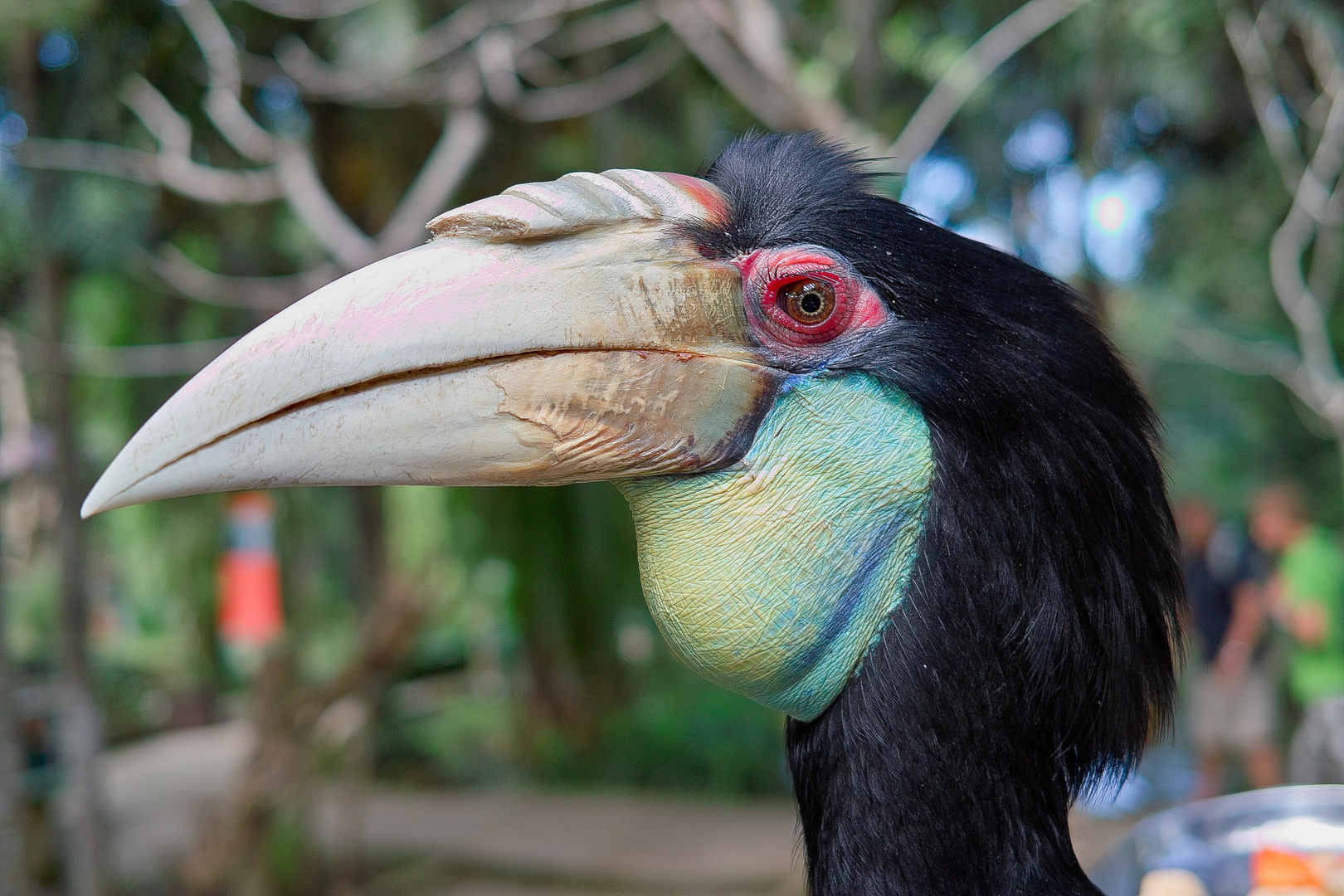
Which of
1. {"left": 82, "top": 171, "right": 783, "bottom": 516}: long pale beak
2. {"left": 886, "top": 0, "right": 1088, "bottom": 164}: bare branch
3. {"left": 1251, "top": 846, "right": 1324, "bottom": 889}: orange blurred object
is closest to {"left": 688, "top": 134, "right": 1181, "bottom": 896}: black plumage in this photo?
{"left": 82, "top": 171, "right": 783, "bottom": 516}: long pale beak

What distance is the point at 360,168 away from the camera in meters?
7.80

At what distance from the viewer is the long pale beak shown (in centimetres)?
119

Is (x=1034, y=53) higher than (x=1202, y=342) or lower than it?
higher

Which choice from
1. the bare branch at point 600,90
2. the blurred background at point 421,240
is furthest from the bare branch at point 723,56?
the bare branch at point 600,90

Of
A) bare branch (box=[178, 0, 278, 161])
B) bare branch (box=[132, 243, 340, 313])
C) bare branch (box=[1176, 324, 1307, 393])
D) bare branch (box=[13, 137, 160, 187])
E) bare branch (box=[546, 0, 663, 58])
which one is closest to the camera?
bare branch (box=[178, 0, 278, 161])

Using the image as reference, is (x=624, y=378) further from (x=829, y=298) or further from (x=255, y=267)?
(x=255, y=267)

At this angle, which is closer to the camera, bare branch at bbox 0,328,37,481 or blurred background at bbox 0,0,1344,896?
blurred background at bbox 0,0,1344,896

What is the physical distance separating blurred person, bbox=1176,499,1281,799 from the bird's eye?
5.12 metres

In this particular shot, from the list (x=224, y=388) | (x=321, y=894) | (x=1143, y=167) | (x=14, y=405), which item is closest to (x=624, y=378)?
(x=224, y=388)

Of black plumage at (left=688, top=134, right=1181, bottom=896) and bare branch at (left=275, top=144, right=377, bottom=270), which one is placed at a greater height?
bare branch at (left=275, top=144, right=377, bottom=270)

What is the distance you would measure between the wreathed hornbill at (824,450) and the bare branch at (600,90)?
4.44 meters

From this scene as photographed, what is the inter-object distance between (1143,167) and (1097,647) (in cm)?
926

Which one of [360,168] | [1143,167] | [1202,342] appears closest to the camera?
[1202,342]

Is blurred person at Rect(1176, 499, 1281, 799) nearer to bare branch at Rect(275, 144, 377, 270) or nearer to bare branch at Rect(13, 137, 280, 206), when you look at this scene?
bare branch at Rect(275, 144, 377, 270)
